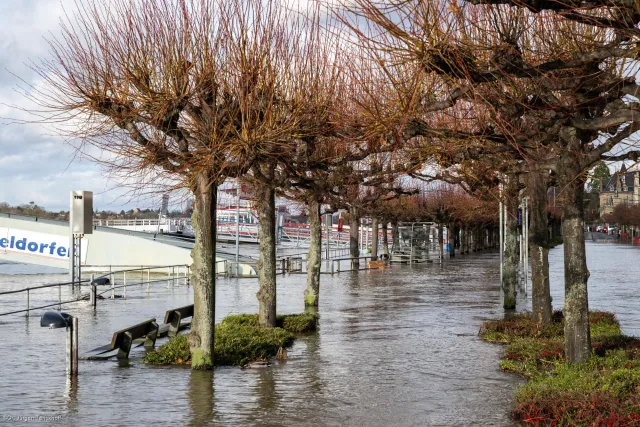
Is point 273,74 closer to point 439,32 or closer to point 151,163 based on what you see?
point 151,163

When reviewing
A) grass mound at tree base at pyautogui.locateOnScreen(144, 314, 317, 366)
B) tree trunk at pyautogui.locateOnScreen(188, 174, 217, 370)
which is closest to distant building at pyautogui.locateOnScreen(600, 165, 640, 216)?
tree trunk at pyautogui.locateOnScreen(188, 174, 217, 370)

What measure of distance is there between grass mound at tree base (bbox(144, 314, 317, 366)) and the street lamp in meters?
1.63

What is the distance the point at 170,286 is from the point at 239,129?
23608 mm

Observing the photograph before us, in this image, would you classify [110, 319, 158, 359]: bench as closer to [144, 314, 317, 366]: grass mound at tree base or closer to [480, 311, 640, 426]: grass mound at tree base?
[144, 314, 317, 366]: grass mound at tree base

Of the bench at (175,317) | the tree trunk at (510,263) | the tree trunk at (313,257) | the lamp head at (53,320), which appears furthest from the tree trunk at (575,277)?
the tree trunk at (313,257)

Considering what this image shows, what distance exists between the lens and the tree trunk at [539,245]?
59.1ft

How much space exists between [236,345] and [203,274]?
215cm

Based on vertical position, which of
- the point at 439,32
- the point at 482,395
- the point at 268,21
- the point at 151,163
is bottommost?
the point at 482,395

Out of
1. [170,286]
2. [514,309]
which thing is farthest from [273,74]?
[170,286]

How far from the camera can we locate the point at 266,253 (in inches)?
771

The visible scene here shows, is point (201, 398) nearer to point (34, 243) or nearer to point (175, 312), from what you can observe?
point (175, 312)

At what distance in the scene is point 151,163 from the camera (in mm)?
15539

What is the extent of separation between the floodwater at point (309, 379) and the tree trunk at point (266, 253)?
1049 mm

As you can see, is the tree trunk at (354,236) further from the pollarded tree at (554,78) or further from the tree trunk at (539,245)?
the pollarded tree at (554,78)
